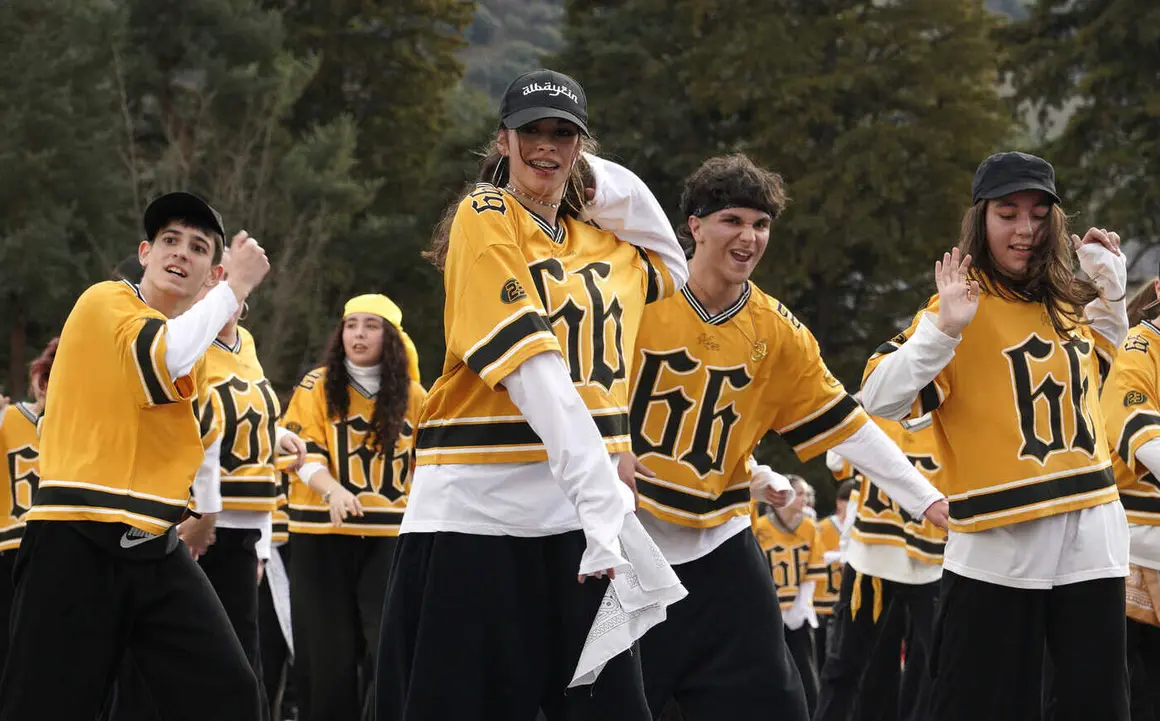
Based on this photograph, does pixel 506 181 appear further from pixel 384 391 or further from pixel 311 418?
pixel 311 418

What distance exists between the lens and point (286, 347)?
89.4 ft

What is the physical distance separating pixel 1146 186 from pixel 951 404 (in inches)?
899

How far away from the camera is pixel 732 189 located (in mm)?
6449

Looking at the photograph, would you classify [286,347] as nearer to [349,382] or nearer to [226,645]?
[349,382]

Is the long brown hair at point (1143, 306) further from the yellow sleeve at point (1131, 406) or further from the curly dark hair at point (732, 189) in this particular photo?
the curly dark hair at point (732, 189)

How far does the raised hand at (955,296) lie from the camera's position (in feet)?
19.1

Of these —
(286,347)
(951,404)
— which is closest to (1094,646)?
(951,404)

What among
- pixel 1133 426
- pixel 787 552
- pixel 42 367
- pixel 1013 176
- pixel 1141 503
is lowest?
pixel 787 552

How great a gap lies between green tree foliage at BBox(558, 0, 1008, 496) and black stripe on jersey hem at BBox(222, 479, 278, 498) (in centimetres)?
1939

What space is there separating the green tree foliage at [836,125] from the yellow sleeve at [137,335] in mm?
22649

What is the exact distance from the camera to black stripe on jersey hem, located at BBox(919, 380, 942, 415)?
606 centimetres

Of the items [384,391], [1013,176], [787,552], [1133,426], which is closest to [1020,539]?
[1013,176]

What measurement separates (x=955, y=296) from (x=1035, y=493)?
2.35 ft

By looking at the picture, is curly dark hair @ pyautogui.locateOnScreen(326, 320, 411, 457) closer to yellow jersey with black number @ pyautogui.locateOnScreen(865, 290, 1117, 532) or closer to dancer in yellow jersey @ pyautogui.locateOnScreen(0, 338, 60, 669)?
dancer in yellow jersey @ pyautogui.locateOnScreen(0, 338, 60, 669)
